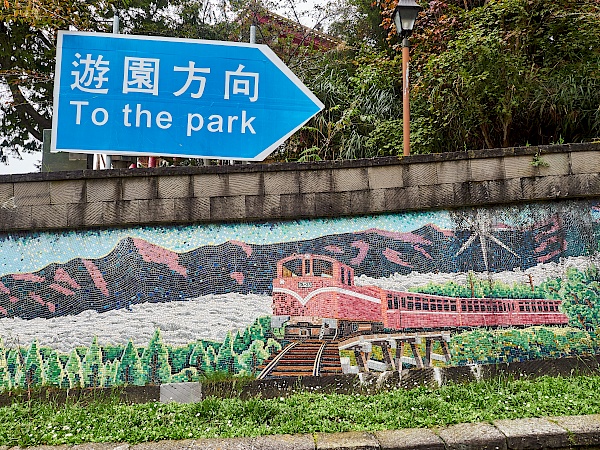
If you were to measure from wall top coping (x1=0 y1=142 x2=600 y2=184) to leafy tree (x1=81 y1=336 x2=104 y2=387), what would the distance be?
1.54 metres

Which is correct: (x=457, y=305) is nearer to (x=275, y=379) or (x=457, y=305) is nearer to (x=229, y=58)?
(x=275, y=379)

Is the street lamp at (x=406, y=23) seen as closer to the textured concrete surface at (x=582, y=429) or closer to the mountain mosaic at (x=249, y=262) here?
the mountain mosaic at (x=249, y=262)

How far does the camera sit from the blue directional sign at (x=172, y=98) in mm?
4992

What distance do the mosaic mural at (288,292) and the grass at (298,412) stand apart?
0.39m

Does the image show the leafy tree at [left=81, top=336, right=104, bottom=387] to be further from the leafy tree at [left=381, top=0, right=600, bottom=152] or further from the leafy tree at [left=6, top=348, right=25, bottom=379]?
the leafy tree at [left=381, top=0, right=600, bottom=152]

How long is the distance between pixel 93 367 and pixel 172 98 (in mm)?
2617

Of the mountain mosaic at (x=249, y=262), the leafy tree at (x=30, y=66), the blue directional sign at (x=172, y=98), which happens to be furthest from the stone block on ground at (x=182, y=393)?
the leafy tree at (x=30, y=66)

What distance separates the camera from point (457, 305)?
4754mm

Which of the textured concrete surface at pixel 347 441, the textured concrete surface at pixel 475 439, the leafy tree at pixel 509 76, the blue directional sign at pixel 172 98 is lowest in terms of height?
→ the textured concrete surface at pixel 347 441

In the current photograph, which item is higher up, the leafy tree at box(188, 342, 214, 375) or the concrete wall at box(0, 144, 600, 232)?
the concrete wall at box(0, 144, 600, 232)

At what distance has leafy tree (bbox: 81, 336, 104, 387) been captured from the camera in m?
4.64

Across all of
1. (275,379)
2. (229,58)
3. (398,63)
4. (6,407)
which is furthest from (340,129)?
(6,407)

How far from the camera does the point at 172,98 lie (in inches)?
201

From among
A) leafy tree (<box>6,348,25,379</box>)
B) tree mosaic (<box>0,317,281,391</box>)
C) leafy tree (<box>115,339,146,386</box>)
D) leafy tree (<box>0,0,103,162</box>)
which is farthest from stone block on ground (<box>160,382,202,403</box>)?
leafy tree (<box>0,0,103,162</box>)
